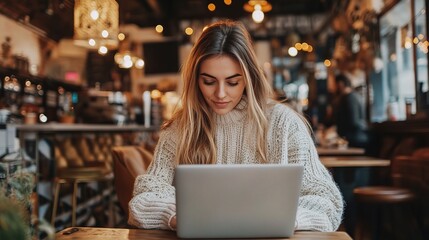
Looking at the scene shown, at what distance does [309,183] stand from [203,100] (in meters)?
0.55

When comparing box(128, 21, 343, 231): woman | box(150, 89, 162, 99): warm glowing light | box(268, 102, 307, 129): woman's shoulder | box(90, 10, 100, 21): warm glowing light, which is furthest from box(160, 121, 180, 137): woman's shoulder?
box(150, 89, 162, 99): warm glowing light

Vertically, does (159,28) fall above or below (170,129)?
above

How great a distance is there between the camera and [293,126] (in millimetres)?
2016

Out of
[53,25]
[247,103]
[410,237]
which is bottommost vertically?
[410,237]

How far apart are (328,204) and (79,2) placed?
8.69ft

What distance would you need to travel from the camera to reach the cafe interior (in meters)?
4.17

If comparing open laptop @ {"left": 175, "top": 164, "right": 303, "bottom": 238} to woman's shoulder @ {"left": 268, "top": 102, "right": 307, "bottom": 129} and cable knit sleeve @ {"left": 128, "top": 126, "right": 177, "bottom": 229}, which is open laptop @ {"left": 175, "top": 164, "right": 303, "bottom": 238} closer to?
cable knit sleeve @ {"left": 128, "top": 126, "right": 177, "bottom": 229}

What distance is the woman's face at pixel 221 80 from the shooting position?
197cm

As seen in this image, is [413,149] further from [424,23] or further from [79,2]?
[79,2]

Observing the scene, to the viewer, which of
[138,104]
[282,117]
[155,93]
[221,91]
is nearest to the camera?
[221,91]

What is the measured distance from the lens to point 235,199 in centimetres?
133

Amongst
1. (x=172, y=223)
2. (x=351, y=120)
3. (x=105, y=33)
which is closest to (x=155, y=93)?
(x=351, y=120)

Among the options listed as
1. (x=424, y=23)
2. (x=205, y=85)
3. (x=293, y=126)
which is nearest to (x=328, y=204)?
(x=293, y=126)

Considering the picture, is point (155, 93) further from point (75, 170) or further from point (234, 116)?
point (234, 116)
